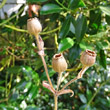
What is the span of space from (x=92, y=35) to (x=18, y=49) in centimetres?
43

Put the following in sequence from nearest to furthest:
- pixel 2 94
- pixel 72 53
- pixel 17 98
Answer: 1. pixel 72 53
2. pixel 17 98
3. pixel 2 94

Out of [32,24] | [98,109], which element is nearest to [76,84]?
[98,109]

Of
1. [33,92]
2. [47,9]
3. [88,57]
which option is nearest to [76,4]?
[47,9]

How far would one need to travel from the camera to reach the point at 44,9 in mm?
496

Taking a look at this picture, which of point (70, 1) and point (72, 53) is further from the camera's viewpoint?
point (72, 53)

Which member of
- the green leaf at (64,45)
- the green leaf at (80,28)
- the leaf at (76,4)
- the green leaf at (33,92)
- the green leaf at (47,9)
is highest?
the leaf at (76,4)

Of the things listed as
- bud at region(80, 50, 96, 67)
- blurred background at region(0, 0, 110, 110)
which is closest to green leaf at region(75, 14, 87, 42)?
blurred background at region(0, 0, 110, 110)

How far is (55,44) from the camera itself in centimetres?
86

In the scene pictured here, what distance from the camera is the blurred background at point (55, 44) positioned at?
0.55m

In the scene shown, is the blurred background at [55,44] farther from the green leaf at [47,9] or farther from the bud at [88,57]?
the bud at [88,57]

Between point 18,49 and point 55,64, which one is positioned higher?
point 55,64

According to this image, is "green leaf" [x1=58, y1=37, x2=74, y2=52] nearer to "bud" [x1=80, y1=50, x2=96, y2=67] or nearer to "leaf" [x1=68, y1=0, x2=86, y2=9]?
"leaf" [x1=68, y1=0, x2=86, y2=9]

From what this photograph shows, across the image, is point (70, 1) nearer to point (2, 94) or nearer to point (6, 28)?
point (6, 28)

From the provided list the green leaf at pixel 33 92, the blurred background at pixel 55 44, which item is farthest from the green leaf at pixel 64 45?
the green leaf at pixel 33 92
